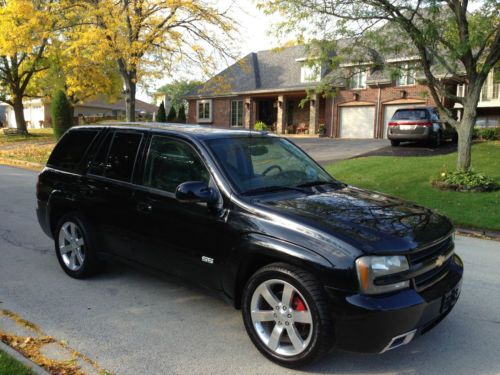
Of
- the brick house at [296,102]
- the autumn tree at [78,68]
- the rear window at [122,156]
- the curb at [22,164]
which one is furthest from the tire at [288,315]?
the brick house at [296,102]

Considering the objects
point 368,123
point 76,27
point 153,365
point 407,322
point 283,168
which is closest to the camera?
point 407,322

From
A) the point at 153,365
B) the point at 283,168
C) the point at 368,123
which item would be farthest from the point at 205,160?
the point at 368,123

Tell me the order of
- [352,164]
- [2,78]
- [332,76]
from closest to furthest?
[332,76] < [352,164] < [2,78]

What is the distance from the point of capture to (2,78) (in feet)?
115

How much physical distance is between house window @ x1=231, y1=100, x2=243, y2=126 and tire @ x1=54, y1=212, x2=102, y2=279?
33.0 meters

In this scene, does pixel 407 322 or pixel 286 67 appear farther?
pixel 286 67

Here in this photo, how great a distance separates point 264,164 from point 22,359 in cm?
249

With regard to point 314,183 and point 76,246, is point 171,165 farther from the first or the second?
point 76,246

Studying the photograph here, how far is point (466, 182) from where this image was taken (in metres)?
11.1

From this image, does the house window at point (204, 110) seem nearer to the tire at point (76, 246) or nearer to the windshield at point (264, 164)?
A: the tire at point (76, 246)

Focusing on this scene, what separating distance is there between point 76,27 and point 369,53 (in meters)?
12.1

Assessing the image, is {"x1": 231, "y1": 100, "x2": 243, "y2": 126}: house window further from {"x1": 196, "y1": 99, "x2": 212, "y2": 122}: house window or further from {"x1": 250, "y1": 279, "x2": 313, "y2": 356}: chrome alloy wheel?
{"x1": 250, "y1": 279, "x2": 313, "y2": 356}: chrome alloy wheel

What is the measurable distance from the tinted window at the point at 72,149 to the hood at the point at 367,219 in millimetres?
2623

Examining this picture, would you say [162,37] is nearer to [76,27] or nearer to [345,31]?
[76,27]
